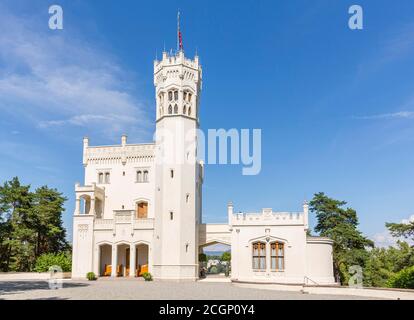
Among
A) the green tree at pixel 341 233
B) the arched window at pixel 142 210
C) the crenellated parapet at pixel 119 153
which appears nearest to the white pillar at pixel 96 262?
the arched window at pixel 142 210

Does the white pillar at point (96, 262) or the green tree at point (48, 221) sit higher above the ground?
the green tree at point (48, 221)

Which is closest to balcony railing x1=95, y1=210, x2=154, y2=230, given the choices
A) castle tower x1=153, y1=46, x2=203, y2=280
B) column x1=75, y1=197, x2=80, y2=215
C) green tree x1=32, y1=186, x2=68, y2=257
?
castle tower x1=153, y1=46, x2=203, y2=280

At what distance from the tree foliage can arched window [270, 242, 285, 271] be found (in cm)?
2503

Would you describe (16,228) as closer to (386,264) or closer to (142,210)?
(142,210)

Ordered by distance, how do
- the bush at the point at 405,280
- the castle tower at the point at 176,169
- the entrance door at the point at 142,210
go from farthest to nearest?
1. the entrance door at the point at 142,210
2. the castle tower at the point at 176,169
3. the bush at the point at 405,280

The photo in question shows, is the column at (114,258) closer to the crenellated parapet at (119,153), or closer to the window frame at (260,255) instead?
the crenellated parapet at (119,153)

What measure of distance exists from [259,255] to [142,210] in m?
13.9

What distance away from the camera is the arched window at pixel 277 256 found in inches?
1272

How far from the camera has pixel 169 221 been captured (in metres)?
37.5

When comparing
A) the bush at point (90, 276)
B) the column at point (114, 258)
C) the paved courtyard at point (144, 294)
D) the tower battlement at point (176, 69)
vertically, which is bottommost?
the bush at point (90, 276)

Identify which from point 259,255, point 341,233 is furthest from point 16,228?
point 341,233

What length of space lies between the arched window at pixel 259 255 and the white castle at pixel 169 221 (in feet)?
0.07
